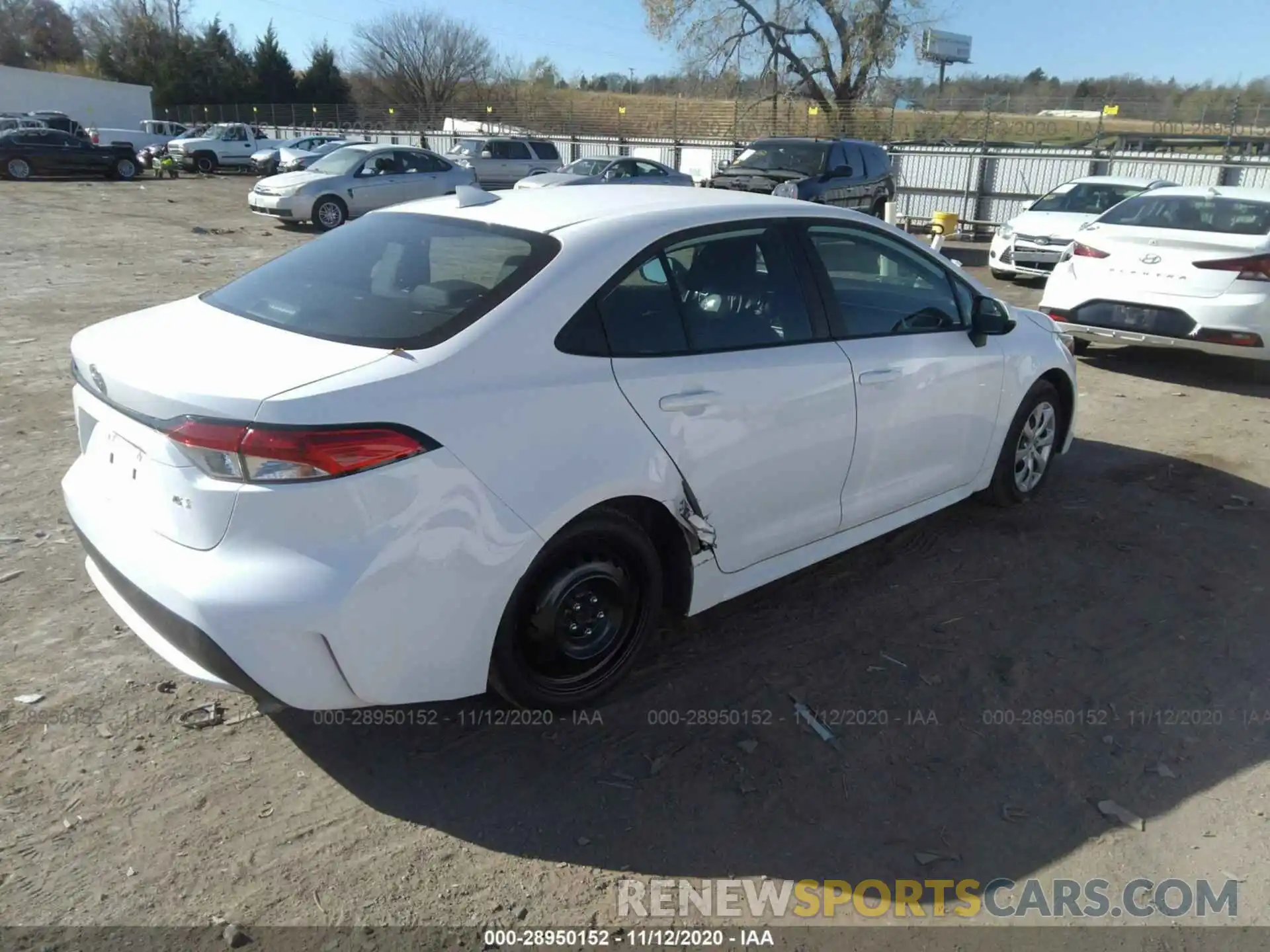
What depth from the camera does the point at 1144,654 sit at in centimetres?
392

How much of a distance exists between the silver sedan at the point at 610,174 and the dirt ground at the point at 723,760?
15.8m

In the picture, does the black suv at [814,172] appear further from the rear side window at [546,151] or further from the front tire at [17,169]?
the front tire at [17,169]

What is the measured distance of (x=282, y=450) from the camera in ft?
8.29

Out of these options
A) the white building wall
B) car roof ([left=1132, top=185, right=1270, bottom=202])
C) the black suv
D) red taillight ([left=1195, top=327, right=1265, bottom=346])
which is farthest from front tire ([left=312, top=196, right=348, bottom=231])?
the white building wall

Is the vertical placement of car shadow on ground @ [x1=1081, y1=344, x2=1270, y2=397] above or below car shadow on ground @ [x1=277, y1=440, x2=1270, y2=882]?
above

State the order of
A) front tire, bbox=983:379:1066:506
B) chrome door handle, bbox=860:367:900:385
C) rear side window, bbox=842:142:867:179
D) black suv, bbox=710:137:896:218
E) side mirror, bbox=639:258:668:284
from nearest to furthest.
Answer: side mirror, bbox=639:258:668:284 → chrome door handle, bbox=860:367:900:385 → front tire, bbox=983:379:1066:506 → black suv, bbox=710:137:896:218 → rear side window, bbox=842:142:867:179

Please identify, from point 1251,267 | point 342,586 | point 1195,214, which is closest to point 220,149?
point 1195,214

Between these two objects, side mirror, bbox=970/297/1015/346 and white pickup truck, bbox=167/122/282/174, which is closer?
side mirror, bbox=970/297/1015/346

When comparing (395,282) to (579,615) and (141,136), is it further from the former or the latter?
(141,136)

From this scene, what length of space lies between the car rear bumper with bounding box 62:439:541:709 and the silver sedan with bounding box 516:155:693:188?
1689 centimetres

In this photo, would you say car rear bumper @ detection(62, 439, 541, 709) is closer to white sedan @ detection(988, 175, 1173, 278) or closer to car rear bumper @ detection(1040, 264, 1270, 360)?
car rear bumper @ detection(1040, 264, 1270, 360)

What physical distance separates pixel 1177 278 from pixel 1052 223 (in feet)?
21.4

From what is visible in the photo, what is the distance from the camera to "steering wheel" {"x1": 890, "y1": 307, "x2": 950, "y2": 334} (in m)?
4.27

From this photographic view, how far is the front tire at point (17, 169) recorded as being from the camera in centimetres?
2909
